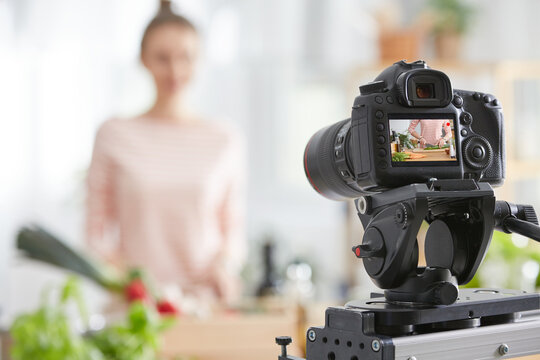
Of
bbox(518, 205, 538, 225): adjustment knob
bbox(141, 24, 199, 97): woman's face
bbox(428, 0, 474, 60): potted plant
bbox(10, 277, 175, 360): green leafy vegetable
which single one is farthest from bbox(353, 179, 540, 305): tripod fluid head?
→ bbox(428, 0, 474, 60): potted plant

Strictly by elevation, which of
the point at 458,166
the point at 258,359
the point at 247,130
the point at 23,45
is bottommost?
the point at 258,359

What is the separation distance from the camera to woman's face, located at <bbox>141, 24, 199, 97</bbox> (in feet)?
8.16

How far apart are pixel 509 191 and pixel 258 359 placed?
7.14ft

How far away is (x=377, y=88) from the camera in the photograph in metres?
0.68

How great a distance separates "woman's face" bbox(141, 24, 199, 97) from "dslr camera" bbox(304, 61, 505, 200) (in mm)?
1837

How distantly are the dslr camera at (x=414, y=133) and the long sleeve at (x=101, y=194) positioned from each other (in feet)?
5.88

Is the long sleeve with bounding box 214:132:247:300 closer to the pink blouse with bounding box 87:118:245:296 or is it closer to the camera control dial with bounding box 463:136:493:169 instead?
the pink blouse with bounding box 87:118:245:296

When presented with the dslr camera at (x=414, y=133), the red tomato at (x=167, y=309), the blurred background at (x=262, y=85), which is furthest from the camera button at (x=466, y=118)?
the blurred background at (x=262, y=85)

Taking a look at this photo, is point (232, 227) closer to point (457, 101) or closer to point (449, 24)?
point (449, 24)

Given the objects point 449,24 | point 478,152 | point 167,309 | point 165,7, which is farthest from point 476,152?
point 449,24

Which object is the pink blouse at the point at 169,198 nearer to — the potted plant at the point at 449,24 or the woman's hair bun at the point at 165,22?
the woman's hair bun at the point at 165,22

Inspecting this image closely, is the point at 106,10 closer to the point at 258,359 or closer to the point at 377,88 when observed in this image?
the point at 258,359

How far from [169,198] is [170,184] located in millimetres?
49

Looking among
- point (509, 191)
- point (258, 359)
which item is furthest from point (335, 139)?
point (509, 191)
